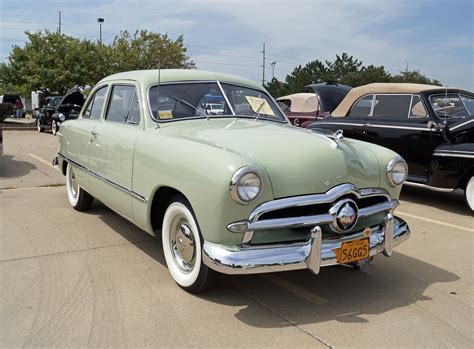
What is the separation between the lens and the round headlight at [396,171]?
372 cm

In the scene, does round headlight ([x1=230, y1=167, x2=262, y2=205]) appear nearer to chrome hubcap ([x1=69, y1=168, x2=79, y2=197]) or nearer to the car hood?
the car hood

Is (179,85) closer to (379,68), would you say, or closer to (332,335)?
(332,335)

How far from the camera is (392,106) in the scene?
7.79 m

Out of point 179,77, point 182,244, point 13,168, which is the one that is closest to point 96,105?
point 179,77

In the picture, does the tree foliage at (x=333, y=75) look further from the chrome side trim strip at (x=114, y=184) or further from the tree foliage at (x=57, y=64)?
the chrome side trim strip at (x=114, y=184)

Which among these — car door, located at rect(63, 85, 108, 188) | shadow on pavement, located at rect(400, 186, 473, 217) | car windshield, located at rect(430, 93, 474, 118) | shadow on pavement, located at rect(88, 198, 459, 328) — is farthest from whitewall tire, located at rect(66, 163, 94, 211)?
car windshield, located at rect(430, 93, 474, 118)

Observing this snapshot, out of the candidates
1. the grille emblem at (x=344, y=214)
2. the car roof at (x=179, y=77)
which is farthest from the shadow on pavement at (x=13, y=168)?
the grille emblem at (x=344, y=214)

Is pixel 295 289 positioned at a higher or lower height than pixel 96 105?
lower

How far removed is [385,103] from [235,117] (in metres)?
4.21

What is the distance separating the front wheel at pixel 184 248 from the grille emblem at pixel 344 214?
922mm

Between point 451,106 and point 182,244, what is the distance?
18.0 feet

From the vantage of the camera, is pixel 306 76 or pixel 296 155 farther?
pixel 306 76

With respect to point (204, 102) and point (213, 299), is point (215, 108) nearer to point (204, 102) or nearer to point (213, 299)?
point (204, 102)

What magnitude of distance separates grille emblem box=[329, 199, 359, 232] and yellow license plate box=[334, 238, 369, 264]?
111mm
